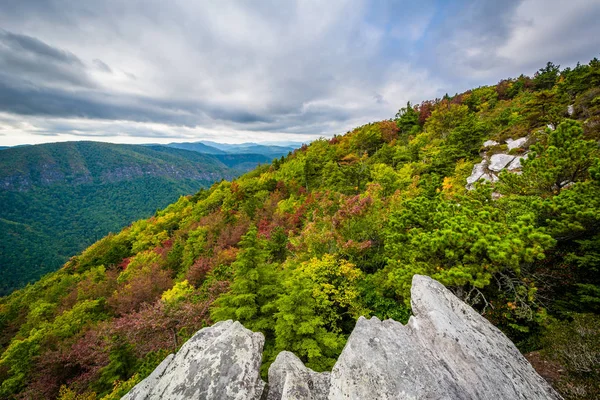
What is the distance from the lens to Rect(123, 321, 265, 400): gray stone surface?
24.8 feet

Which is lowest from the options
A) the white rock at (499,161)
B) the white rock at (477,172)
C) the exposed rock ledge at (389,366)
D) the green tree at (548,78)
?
the exposed rock ledge at (389,366)

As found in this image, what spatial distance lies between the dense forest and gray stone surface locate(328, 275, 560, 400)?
1.71 m

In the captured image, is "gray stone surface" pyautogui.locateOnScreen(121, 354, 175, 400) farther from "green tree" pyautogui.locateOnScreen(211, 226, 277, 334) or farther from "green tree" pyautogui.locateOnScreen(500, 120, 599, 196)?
"green tree" pyautogui.locateOnScreen(500, 120, 599, 196)

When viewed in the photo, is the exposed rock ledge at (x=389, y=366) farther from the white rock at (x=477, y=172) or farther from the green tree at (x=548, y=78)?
the green tree at (x=548, y=78)

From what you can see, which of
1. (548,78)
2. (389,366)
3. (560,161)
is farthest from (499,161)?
(548,78)

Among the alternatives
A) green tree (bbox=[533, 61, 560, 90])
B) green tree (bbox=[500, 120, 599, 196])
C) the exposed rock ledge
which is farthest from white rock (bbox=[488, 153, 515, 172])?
green tree (bbox=[533, 61, 560, 90])

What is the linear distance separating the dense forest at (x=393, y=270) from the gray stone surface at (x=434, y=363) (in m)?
1.71

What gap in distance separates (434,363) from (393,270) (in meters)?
6.64

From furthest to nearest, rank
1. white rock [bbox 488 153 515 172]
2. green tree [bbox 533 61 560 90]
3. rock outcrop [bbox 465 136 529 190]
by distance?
1. green tree [bbox 533 61 560 90]
2. white rock [bbox 488 153 515 172]
3. rock outcrop [bbox 465 136 529 190]

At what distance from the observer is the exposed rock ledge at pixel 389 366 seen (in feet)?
21.3

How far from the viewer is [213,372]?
7.89 meters

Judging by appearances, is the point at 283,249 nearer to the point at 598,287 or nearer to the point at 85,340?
the point at 85,340

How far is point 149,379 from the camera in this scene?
924 centimetres

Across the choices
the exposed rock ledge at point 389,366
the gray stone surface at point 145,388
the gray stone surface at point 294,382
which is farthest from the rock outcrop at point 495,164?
the gray stone surface at point 145,388
